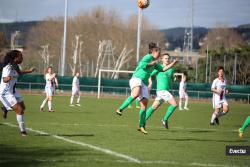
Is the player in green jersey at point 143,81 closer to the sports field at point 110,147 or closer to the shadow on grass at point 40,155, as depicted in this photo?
the sports field at point 110,147

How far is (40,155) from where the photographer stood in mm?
10875

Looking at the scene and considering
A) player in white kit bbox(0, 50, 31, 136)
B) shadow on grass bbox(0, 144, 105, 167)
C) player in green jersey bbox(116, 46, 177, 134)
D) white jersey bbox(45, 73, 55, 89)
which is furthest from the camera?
white jersey bbox(45, 73, 55, 89)

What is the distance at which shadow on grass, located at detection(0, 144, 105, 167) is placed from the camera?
988 centimetres

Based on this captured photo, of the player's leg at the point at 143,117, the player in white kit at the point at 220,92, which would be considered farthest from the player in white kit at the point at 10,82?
the player in white kit at the point at 220,92

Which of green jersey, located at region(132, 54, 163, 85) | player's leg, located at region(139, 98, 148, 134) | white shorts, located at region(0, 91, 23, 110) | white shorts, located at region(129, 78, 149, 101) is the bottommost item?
player's leg, located at region(139, 98, 148, 134)

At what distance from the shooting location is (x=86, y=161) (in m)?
10.3

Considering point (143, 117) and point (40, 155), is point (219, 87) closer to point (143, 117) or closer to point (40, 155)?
point (143, 117)

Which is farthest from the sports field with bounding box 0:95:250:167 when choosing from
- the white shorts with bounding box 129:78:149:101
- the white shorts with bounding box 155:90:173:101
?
the white shorts with bounding box 155:90:173:101

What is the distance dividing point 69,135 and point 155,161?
4688mm

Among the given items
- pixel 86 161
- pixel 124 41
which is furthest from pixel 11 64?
pixel 124 41

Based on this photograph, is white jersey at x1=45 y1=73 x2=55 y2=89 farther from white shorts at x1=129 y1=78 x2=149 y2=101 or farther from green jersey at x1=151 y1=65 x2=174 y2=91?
white shorts at x1=129 y1=78 x2=149 y2=101

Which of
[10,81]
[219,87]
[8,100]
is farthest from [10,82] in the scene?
[219,87]

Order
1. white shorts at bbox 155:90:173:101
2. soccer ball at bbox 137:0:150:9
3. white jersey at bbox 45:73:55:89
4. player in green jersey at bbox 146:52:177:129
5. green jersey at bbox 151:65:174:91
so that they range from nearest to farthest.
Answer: player in green jersey at bbox 146:52:177:129
white shorts at bbox 155:90:173:101
green jersey at bbox 151:65:174:91
soccer ball at bbox 137:0:150:9
white jersey at bbox 45:73:55:89

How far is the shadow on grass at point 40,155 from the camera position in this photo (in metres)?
9.88
